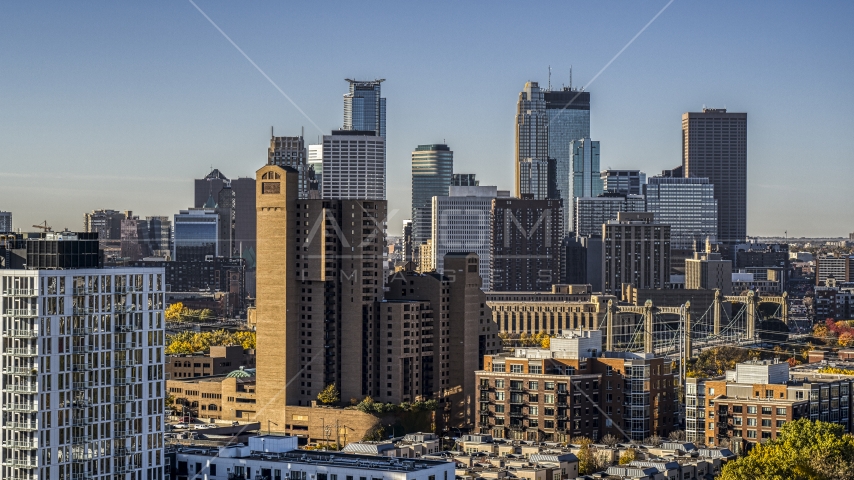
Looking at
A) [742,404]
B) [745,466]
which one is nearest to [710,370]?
[742,404]

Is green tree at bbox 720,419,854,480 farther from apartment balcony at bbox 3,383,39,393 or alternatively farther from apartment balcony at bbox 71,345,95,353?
apartment balcony at bbox 3,383,39,393

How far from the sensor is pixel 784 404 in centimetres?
9800

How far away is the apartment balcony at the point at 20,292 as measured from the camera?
7175cm

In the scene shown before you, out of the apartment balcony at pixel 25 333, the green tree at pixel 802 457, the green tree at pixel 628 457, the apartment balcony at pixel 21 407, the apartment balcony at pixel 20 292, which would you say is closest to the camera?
the apartment balcony at pixel 21 407

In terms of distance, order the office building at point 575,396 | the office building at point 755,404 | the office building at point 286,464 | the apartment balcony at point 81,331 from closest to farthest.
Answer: the office building at point 286,464, the apartment balcony at point 81,331, the office building at point 755,404, the office building at point 575,396

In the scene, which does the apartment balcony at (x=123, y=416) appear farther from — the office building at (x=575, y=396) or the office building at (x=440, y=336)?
the office building at (x=440, y=336)

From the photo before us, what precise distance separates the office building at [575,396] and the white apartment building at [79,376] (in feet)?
122

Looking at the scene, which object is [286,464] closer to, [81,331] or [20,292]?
[81,331]

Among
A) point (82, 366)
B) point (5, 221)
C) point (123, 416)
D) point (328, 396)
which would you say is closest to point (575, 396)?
point (328, 396)

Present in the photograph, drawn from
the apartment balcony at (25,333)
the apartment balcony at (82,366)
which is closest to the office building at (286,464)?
the apartment balcony at (82,366)

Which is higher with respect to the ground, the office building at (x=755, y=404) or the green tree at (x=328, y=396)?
the office building at (x=755, y=404)

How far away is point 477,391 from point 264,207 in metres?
23.1

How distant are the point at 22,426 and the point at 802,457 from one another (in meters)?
38.3

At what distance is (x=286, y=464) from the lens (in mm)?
74562
